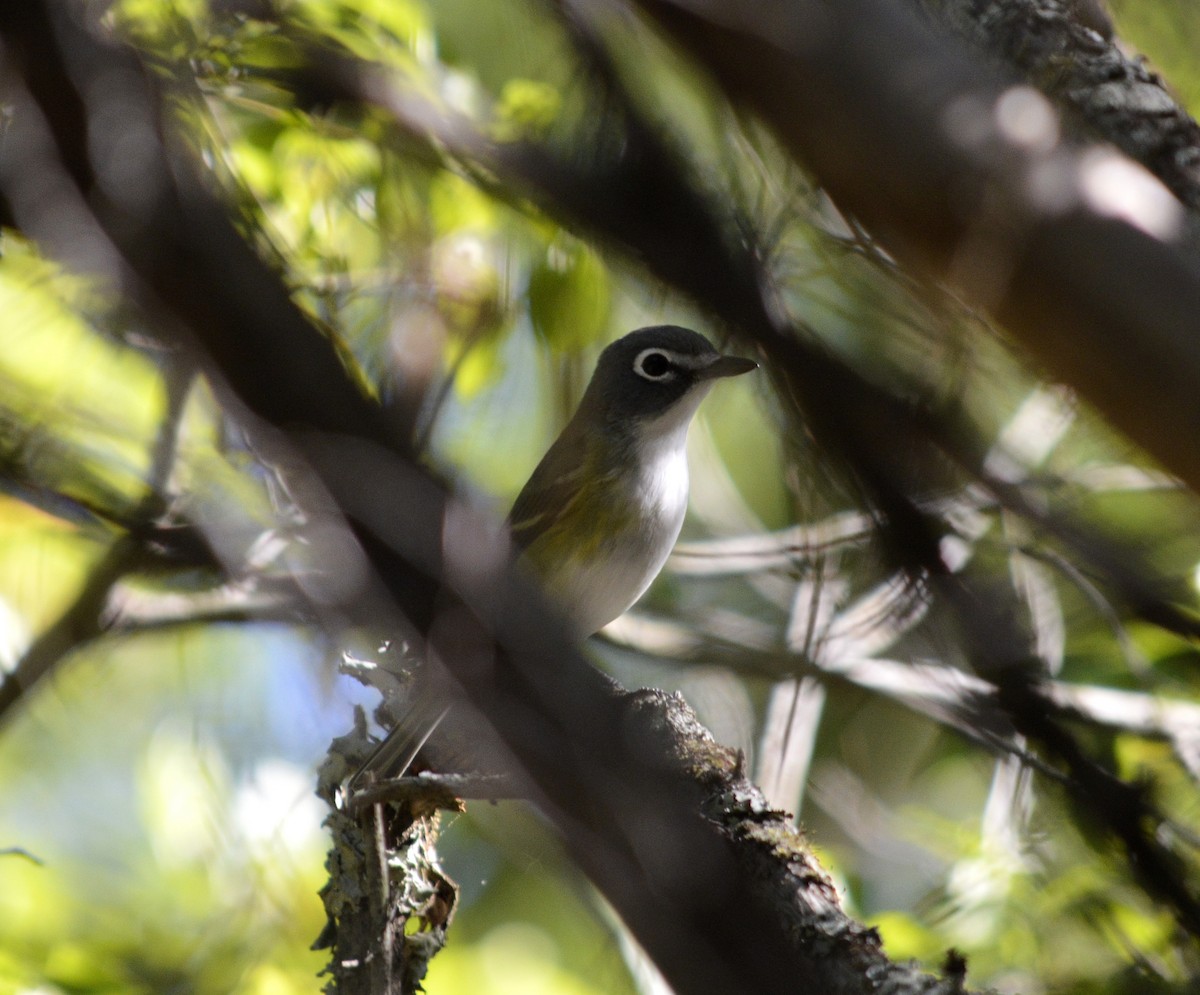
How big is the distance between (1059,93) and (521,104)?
1.23 metres

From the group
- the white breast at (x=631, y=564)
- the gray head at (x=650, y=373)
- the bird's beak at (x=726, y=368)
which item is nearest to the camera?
the bird's beak at (x=726, y=368)

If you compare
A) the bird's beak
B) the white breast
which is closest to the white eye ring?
the bird's beak

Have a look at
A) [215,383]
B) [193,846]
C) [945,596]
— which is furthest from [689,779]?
[193,846]

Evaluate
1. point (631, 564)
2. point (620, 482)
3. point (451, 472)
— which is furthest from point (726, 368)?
point (451, 472)

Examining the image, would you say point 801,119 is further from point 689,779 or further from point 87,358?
point 87,358

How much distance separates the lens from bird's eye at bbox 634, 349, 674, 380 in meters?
4.03

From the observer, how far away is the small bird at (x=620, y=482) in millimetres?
3660

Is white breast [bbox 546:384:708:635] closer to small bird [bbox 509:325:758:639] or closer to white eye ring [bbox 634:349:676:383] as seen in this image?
small bird [bbox 509:325:758:639]

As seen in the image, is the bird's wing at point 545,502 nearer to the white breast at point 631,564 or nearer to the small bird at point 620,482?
the small bird at point 620,482

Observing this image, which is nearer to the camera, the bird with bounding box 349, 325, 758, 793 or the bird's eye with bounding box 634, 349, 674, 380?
the bird with bounding box 349, 325, 758, 793

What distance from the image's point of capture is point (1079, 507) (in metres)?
1.98

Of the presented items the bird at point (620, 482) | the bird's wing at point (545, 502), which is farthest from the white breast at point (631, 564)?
the bird's wing at point (545, 502)

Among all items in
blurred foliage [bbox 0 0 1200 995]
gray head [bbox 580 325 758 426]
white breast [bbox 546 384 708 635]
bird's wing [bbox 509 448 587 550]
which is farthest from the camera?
gray head [bbox 580 325 758 426]

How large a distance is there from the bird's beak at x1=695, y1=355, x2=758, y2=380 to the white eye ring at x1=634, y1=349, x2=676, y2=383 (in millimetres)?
230
